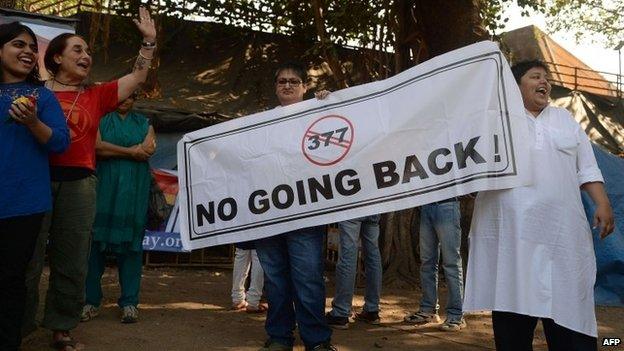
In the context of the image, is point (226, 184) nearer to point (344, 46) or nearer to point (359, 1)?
point (359, 1)

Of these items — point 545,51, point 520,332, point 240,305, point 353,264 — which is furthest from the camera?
point 545,51

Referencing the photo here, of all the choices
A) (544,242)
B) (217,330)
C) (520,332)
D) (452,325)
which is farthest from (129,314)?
(544,242)

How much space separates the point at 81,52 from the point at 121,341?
1819 millimetres

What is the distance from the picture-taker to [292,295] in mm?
4121

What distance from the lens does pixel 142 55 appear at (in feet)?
13.1

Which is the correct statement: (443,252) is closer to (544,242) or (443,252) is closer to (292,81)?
(292,81)

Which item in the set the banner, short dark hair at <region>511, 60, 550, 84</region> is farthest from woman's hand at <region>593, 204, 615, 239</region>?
the banner

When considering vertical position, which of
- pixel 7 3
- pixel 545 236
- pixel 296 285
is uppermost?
pixel 7 3

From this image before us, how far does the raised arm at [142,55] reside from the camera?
3.93 m

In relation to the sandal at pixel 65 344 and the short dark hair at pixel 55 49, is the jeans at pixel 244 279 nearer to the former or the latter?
the sandal at pixel 65 344

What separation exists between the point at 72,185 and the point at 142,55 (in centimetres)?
85

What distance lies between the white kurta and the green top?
2.62 m

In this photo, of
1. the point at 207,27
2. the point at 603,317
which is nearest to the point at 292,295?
the point at 603,317

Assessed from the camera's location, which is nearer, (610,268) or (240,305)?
(240,305)
